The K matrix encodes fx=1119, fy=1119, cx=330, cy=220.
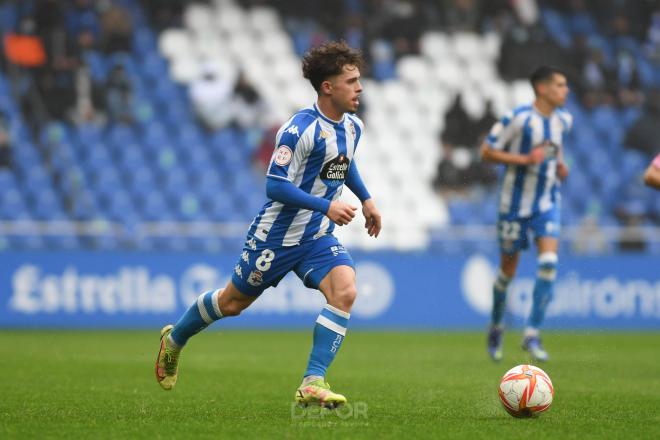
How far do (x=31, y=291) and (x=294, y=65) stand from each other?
8.23 m

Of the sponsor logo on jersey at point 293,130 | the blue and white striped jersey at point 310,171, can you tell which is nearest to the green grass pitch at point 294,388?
the blue and white striped jersey at point 310,171

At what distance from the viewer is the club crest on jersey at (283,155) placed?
638cm

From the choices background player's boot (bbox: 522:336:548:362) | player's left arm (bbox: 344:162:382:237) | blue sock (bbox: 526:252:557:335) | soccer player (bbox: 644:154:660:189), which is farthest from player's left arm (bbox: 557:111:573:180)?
player's left arm (bbox: 344:162:382:237)

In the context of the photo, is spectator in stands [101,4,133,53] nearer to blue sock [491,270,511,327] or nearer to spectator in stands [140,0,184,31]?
spectator in stands [140,0,184,31]

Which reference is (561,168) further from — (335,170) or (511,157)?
(335,170)

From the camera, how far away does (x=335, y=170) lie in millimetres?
6684

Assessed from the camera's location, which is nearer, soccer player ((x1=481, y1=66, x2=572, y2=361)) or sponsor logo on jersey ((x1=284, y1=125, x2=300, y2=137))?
sponsor logo on jersey ((x1=284, y1=125, x2=300, y2=137))

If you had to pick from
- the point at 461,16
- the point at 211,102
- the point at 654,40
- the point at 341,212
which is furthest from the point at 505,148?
the point at 654,40

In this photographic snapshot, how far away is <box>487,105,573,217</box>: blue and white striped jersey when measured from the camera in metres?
10.6

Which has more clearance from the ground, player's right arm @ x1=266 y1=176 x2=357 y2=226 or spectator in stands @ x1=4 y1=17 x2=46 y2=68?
spectator in stands @ x1=4 y1=17 x2=46 y2=68

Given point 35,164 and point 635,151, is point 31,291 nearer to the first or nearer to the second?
point 35,164

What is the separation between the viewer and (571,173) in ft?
67.7

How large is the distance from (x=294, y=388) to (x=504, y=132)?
151 inches

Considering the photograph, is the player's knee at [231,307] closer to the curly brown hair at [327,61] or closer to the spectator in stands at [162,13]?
the curly brown hair at [327,61]
